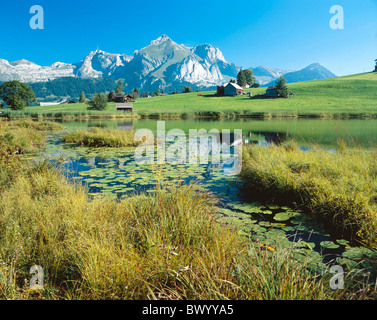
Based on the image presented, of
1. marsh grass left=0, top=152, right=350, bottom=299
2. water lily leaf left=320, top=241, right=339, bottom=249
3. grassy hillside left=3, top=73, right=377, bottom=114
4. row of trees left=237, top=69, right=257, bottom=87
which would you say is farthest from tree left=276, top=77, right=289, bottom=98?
marsh grass left=0, top=152, right=350, bottom=299

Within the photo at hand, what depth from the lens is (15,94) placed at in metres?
70.8

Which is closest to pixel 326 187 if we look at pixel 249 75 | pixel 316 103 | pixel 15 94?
pixel 316 103

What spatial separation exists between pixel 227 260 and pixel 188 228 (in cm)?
91

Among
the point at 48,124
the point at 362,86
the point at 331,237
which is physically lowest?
the point at 331,237

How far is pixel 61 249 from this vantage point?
3.04 m

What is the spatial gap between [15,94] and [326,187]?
90.3 m

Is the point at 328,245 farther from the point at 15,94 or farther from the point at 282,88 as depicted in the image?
the point at 15,94

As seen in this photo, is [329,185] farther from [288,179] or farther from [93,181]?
[93,181]

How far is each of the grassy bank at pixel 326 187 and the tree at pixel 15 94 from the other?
82643 mm

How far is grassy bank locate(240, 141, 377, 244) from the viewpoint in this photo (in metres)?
4.16

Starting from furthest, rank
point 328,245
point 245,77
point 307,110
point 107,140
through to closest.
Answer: point 245,77, point 307,110, point 107,140, point 328,245

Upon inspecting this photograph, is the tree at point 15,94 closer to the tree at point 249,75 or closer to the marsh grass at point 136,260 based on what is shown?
the marsh grass at point 136,260

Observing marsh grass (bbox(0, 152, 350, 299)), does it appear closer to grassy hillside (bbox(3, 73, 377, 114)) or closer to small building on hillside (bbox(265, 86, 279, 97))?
grassy hillside (bbox(3, 73, 377, 114))
